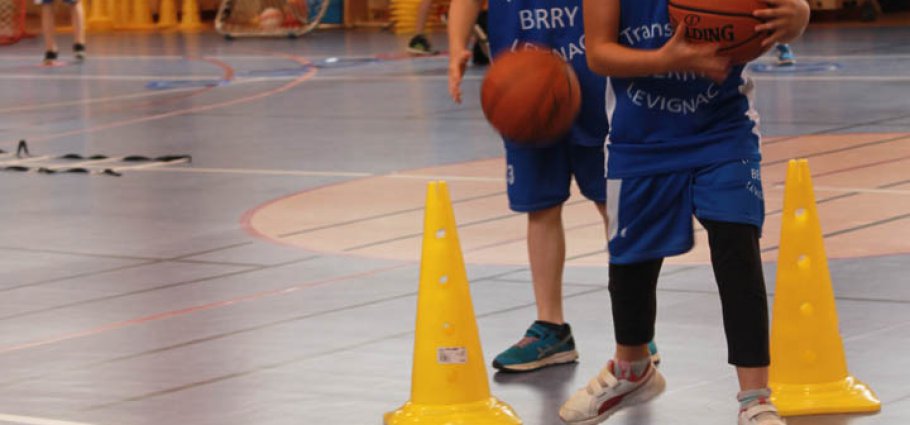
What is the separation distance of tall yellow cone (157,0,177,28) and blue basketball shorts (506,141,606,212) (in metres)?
26.7

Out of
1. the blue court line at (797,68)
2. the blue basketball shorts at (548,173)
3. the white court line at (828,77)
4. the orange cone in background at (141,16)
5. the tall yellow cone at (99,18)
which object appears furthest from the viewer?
the tall yellow cone at (99,18)

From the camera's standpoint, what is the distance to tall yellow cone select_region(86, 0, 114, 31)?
33.0m

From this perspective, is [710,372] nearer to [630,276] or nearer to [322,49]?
[630,276]

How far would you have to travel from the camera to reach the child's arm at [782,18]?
5.01 metres

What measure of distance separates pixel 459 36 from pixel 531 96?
2.51ft

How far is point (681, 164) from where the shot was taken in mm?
5270

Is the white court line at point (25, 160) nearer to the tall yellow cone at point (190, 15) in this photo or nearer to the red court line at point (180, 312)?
the red court line at point (180, 312)

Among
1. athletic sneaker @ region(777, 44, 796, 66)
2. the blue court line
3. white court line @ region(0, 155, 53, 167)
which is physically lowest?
white court line @ region(0, 155, 53, 167)

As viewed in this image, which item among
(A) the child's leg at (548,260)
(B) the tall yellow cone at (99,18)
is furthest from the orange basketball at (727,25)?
(B) the tall yellow cone at (99,18)

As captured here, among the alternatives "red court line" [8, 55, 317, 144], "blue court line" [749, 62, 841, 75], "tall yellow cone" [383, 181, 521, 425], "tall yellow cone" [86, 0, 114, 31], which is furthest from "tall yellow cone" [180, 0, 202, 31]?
"tall yellow cone" [383, 181, 521, 425]

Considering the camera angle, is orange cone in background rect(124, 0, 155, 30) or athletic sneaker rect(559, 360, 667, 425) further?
orange cone in background rect(124, 0, 155, 30)

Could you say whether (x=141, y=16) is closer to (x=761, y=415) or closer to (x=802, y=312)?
(x=802, y=312)

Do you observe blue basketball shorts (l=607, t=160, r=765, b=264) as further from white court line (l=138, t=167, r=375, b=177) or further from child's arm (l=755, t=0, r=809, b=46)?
white court line (l=138, t=167, r=375, b=177)

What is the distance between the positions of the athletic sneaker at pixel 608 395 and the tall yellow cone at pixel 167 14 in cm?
2751
